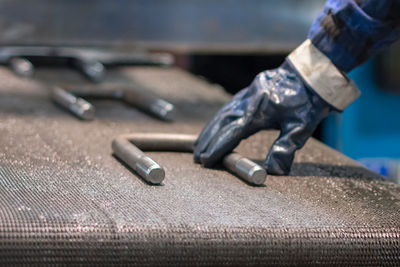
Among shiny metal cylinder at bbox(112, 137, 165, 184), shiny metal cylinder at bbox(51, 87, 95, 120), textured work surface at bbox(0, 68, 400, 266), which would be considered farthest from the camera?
shiny metal cylinder at bbox(51, 87, 95, 120)

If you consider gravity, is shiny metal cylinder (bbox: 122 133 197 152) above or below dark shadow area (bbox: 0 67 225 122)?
above

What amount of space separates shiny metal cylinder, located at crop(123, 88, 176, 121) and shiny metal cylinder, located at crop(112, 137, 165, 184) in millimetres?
301

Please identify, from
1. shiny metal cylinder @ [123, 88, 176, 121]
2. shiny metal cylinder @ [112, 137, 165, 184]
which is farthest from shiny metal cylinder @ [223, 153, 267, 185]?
shiny metal cylinder @ [123, 88, 176, 121]

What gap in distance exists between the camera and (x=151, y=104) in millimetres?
1447

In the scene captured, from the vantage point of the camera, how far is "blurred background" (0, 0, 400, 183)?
178 centimetres

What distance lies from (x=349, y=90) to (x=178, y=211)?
395 millimetres

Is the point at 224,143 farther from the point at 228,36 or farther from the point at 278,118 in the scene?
the point at 228,36

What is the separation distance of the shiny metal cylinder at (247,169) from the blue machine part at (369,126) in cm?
128

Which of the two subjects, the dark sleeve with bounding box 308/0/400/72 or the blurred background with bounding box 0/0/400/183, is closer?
the dark sleeve with bounding box 308/0/400/72

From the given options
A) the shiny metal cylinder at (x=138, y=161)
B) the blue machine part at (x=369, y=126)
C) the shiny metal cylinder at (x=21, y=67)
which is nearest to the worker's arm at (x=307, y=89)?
the shiny metal cylinder at (x=138, y=161)

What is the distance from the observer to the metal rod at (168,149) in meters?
0.97

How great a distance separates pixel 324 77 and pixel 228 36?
3.14 ft

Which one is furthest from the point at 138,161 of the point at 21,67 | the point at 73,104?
the point at 21,67

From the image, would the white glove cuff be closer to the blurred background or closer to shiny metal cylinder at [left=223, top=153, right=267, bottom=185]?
shiny metal cylinder at [left=223, top=153, right=267, bottom=185]
